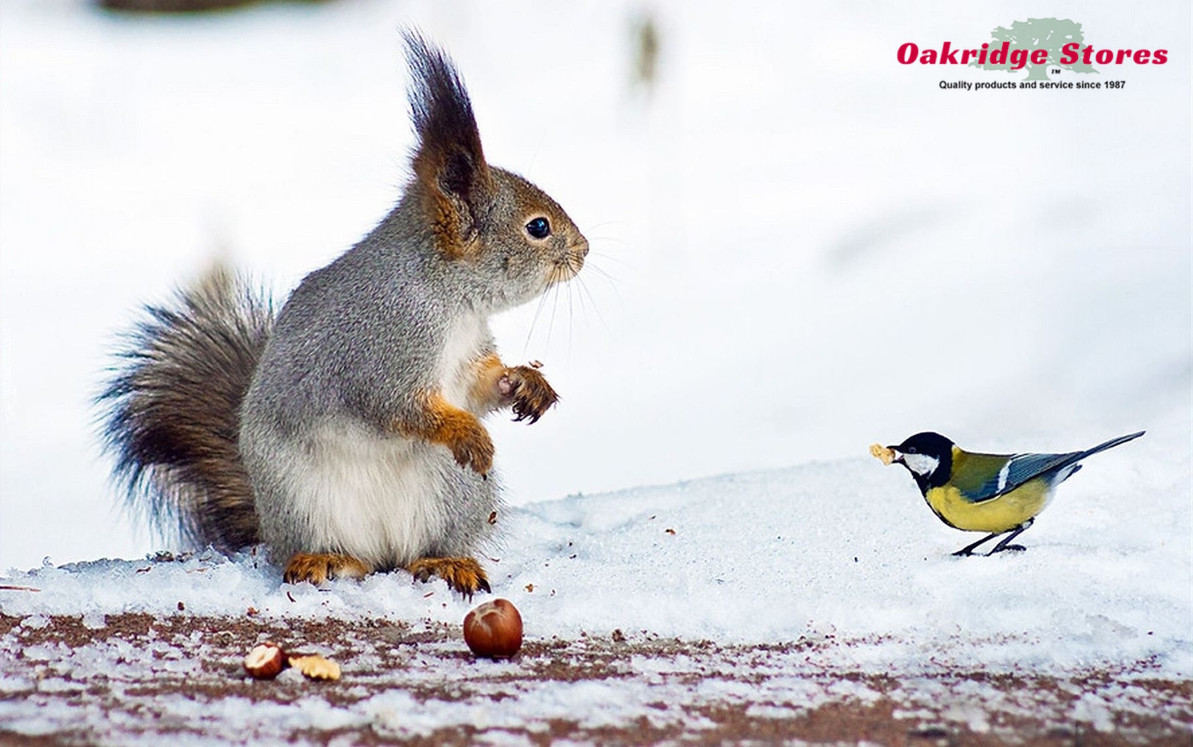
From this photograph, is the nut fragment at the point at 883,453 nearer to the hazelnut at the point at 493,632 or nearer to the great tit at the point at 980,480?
the great tit at the point at 980,480

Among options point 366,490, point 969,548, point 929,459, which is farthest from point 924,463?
point 366,490

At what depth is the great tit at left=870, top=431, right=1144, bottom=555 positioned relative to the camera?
1.82 m

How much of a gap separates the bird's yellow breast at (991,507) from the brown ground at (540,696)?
0.81ft

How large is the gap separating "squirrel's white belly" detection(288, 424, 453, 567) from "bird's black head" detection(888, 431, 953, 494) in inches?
27.7

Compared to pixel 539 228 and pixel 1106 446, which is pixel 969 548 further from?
pixel 539 228

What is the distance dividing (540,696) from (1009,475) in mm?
693

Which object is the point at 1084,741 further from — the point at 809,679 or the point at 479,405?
the point at 479,405

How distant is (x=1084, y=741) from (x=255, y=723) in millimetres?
805

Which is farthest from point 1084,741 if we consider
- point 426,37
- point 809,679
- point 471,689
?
point 426,37

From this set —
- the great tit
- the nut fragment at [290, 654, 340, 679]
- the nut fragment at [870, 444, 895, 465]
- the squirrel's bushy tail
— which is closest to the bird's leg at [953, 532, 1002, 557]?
the great tit

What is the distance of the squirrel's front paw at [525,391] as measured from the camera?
223 cm

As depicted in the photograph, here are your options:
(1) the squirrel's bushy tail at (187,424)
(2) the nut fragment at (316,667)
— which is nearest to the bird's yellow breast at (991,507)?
(2) the nut fragment at (316,667)

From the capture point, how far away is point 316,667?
1.62 m

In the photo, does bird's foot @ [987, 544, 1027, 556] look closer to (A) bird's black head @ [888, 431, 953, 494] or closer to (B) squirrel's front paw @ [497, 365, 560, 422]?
(A) bird's black head @ [888, 431, 953, 494]
